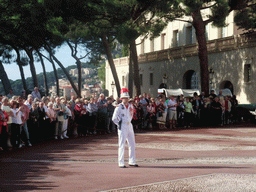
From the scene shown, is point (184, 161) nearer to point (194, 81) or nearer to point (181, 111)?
point (181, 111)

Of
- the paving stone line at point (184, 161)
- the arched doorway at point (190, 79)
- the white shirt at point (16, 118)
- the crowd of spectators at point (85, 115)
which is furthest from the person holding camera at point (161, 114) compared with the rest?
the arched doorway at point (190, 79)

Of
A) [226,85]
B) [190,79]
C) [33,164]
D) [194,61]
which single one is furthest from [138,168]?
[190,79]

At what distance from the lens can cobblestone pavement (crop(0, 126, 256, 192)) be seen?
7.76m

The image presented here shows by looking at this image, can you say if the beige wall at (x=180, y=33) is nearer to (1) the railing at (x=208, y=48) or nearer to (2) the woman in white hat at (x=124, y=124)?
(1) the railing at (x=208, y=48)

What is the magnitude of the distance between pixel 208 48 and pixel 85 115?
22907 millimetres

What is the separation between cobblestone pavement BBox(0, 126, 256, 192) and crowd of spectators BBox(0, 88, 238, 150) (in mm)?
970

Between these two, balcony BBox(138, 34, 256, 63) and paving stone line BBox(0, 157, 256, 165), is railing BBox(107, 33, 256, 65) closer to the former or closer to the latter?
balcony BBox(138, 34, 256, 63)

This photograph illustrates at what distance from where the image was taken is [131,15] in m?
25.5

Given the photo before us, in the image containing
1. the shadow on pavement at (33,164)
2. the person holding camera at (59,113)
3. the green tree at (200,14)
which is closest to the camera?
the shadow on pavement at (33,164)

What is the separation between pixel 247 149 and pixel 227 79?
24646mm

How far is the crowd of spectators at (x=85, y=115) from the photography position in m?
14.4

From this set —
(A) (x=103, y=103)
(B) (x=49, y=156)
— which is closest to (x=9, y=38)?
(A) (x=103, y=103)

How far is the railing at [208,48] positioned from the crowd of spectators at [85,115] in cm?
1007

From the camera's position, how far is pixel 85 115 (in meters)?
19.6
